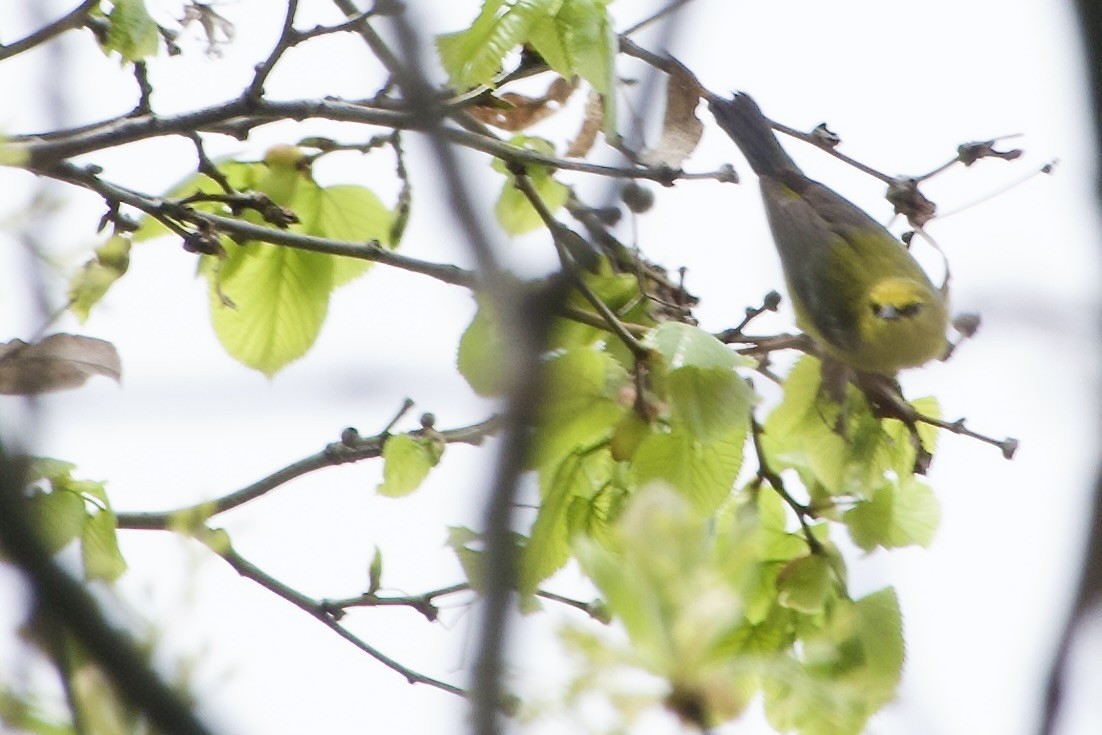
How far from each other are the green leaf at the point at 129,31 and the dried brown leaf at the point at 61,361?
56 cm

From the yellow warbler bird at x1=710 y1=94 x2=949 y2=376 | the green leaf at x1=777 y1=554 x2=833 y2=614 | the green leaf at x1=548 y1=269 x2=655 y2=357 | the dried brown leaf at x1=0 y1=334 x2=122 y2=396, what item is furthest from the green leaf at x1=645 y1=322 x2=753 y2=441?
the yellow warbler bird at x1=710 y1=94 x2=949 y2=376

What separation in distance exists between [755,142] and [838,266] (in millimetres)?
561

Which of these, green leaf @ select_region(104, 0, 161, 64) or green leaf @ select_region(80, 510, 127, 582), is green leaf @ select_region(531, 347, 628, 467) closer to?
green leaf @ select_region(80, 510, 127, 582)

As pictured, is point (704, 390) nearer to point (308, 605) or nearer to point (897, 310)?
point (308, 605)

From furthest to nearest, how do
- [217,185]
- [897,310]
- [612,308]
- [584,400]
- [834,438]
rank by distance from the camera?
[897,310] → [217,185] → [612,308] → [834,438] → [584,400]

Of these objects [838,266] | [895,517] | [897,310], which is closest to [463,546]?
[895,517]

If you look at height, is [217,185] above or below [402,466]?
above

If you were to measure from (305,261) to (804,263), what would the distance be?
243cm

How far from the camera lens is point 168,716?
2.01 feet

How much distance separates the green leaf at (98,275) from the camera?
5.96ft

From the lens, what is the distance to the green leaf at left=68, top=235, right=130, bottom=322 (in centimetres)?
182

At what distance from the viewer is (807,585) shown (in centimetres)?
221

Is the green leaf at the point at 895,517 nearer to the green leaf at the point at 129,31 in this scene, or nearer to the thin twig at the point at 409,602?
the thin twig at the point at 409,602

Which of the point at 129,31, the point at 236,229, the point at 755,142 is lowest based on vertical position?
the point at 236,229
